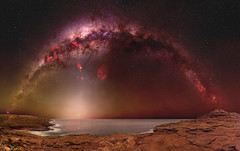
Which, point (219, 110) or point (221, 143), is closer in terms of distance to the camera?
point (221, 143)

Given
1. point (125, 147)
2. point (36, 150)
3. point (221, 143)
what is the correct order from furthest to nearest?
1. point (125, 147)
2. point (36, 150)
3. point (221, 143)

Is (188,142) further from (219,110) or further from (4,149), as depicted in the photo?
(219,110)

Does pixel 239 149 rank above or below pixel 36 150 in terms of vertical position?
above

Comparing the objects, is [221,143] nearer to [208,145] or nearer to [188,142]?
[208,145]

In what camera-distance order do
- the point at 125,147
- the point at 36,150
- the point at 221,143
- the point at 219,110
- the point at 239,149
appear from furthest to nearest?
the point at 219,110
the point at 125,147
the point at 36,150
the point at 221,143
the point at 239,149

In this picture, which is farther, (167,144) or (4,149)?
(167,144)

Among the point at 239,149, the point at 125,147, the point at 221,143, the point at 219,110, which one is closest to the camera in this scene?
the point at 239,149

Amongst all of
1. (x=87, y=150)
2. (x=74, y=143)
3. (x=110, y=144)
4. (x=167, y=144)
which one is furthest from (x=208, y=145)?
(x=74, y=143)

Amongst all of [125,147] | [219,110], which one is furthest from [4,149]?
[219,110]

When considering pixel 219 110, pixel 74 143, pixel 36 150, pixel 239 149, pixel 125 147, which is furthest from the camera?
pixel 219 110
